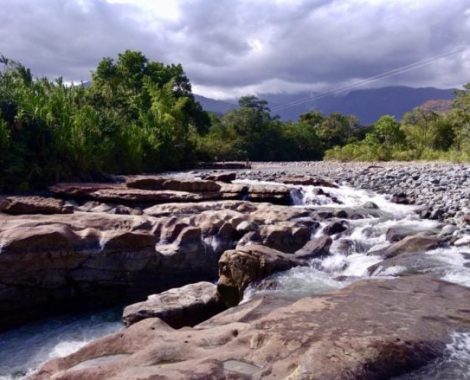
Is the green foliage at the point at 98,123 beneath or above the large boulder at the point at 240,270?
above

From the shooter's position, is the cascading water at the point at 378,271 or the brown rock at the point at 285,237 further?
the brown rock at the point at 285,237

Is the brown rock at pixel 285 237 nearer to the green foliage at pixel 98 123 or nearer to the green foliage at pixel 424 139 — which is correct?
the green foliage at pixel 98 123

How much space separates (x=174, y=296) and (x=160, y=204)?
6.41 metres

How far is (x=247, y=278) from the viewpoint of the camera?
806 cm

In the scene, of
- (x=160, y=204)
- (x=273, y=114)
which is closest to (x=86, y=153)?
(x=160, y=204)

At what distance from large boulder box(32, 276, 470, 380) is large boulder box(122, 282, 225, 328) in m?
1.67

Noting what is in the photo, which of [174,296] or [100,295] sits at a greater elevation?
[174,296]

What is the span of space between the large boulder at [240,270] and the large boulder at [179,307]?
0.20 metres

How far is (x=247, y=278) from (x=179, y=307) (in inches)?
51.9

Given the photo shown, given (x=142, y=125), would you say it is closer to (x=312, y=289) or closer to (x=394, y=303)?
(x=312, y=289)

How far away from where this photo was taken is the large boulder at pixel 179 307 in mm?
7094

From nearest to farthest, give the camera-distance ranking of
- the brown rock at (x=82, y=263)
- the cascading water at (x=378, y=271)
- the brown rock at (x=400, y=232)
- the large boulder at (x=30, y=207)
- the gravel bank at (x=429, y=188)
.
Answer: the cascading water at (x=378, y=271), the brown rock at (x=82, y=263), the brown rock at (x=400, y=232), the large boulder at (x=30, y=207), the gravel bank at (x=429, y=188)

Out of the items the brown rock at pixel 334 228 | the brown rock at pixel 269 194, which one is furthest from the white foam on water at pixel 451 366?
the brown rock at pixel 269 194

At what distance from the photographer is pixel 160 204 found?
13.8m
